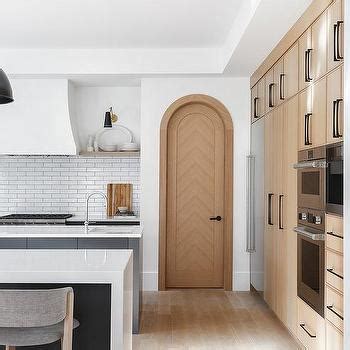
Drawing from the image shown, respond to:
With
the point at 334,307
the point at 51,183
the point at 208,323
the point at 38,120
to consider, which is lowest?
the point at 208,323

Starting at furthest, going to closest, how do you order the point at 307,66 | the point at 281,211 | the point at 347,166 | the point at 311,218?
1. the point at 281,211
2. the point at 307,66
3. the point at 311,218
4. the point at 347,166

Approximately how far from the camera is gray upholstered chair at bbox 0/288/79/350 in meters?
2.59

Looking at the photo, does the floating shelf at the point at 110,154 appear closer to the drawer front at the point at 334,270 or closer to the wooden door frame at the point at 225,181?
the wooden door frame at the point at 225,181

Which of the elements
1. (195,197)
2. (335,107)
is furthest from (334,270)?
(195,197)

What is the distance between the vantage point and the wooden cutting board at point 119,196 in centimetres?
676

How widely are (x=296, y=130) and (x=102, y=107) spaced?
3411mm

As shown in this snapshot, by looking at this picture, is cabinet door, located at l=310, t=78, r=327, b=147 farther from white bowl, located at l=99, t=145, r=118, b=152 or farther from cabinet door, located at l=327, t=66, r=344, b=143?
white bowl, located at l=99, t=145, r=118, b=152

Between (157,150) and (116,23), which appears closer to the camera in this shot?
(116,23)

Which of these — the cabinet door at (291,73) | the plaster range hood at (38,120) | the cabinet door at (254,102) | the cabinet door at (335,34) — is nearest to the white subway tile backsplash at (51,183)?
the plaster range hood at (38,120)

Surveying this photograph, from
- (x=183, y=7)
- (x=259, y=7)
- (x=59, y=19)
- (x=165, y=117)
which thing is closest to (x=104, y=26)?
(x=59, y=19)

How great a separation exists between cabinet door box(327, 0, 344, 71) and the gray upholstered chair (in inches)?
80.3

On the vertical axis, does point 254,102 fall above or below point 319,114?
above

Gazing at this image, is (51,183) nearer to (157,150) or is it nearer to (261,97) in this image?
(157,150)

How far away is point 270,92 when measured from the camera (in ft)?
16.5
